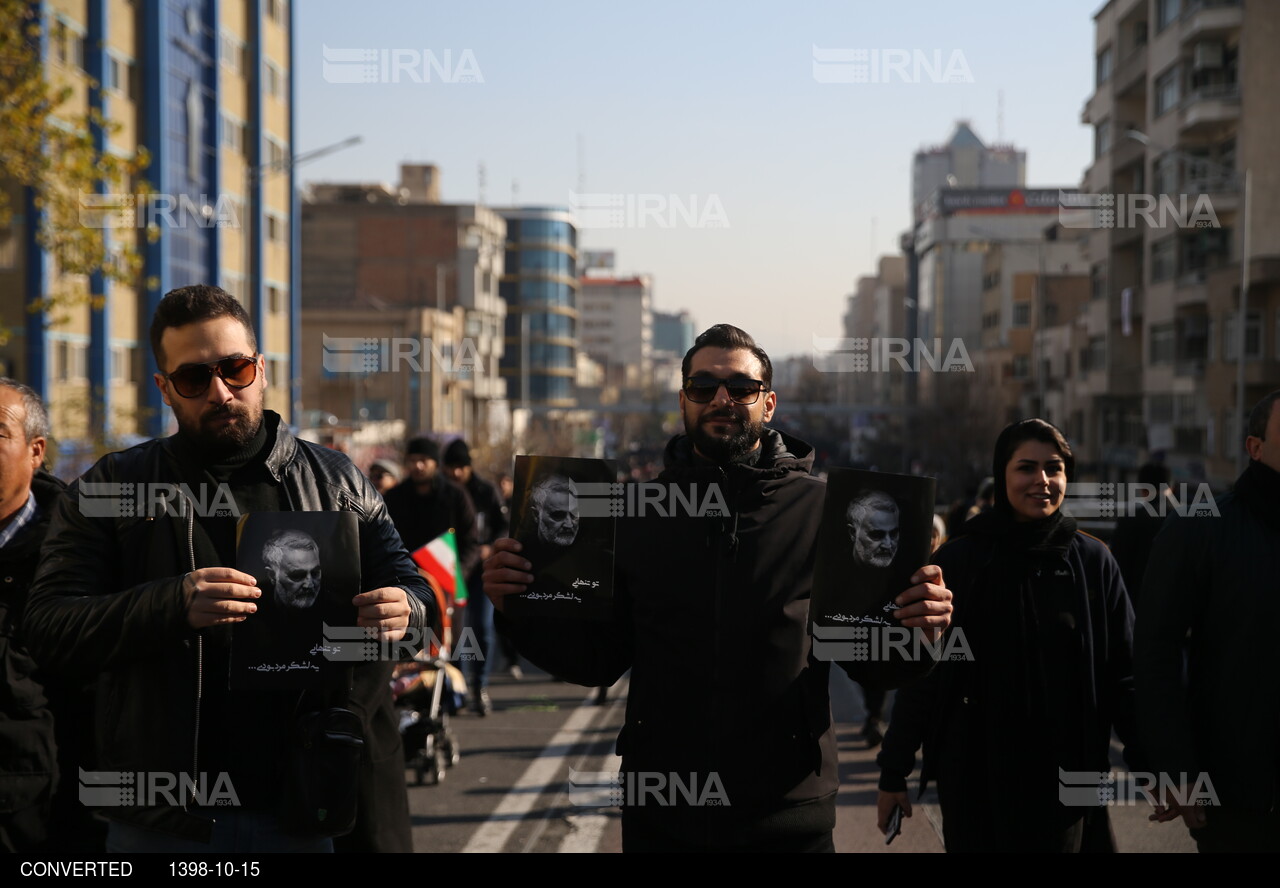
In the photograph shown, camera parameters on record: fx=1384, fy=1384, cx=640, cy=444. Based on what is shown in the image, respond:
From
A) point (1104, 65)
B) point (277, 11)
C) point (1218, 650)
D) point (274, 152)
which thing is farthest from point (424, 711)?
point (1104, 65)

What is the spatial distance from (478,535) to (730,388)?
7705 mm

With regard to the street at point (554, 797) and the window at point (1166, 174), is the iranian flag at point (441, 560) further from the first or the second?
the window at point (1166, 174)

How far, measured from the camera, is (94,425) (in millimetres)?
23906

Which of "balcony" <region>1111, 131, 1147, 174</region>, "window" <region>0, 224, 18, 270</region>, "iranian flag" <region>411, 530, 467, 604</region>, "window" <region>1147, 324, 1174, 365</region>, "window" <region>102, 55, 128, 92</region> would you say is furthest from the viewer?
"balcony" <region>1111, 131, 1147, 174</region>

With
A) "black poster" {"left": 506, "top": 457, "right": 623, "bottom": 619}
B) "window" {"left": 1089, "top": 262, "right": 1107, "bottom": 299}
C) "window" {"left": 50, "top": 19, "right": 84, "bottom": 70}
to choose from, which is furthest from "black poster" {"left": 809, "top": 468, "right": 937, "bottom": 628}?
"window" {"left": 1089, "top": 262, "right": 1107, "bottom": 299}

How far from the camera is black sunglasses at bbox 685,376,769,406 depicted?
4133 millimetres

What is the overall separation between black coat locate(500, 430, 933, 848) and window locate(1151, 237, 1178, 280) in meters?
45.3

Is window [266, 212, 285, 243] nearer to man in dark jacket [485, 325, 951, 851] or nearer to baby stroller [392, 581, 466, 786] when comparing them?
baby stroller [392, 581, 466, 786]

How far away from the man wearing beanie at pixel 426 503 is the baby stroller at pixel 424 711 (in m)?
1.56

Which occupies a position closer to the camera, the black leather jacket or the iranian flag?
the black leather jacket

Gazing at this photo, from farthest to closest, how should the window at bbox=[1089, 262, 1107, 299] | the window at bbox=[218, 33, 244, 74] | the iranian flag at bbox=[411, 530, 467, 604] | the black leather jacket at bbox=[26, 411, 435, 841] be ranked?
the window at bbox=[1089, 262, 1107, 299]
the window at bbox=[218, 33, 244, 74]
the iranian flag at bbox=[411, 530, 467, 604]
the black leather jacket at bbox=[26, 411, 435, 841]

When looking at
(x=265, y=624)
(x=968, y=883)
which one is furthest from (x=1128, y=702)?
(x=265, y=624)

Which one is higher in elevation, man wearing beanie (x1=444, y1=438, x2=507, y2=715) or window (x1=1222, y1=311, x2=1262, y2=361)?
window (x1=1222, y1=311, x2=1262, y2=361)

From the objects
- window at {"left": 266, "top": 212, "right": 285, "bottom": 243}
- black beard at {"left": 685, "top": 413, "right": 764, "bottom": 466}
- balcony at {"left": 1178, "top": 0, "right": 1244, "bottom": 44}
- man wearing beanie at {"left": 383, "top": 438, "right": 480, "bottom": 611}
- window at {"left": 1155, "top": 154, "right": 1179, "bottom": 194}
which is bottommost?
man wearing beanie at {"left": 383, "top": 438, "right": 480, "bottom": 611}
